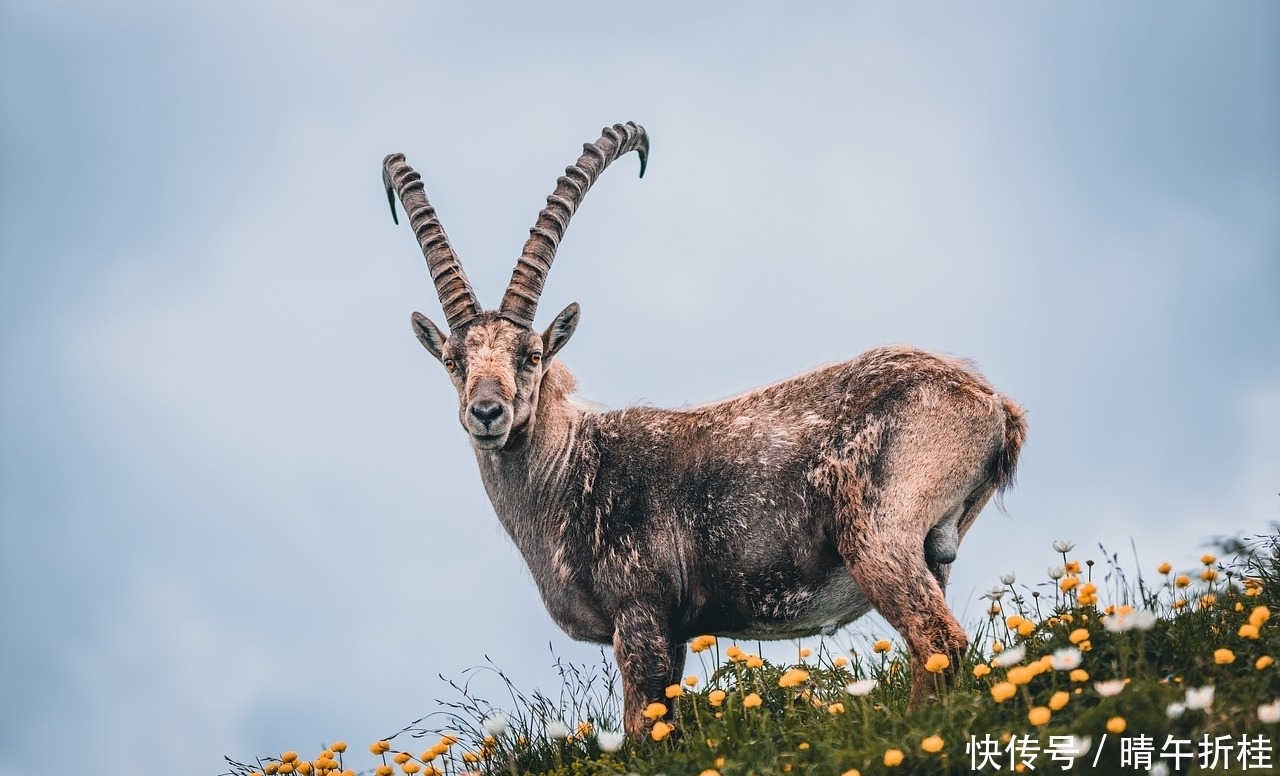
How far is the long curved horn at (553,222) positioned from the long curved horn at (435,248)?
293 millimetres

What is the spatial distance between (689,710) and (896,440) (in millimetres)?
2255

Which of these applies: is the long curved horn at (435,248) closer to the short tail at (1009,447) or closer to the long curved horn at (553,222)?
the long curved horn at (553,222)

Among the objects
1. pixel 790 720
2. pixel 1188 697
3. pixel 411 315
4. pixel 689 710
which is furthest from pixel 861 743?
pixel 411 315

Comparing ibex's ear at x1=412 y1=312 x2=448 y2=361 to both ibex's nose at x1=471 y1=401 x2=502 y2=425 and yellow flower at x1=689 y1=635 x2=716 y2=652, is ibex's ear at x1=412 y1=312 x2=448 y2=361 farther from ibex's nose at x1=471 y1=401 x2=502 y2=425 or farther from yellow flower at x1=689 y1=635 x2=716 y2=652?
yellow flower at x1=689 y1=635 x2=716 y2=652

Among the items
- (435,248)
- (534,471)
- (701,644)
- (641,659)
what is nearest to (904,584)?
(701,644)

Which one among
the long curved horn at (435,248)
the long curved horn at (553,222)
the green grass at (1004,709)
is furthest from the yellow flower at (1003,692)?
the long curved horn at (435,248)

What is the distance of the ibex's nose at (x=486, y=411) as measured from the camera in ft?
27.3

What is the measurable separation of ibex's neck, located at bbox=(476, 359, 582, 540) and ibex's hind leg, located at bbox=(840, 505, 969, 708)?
87.0 inches

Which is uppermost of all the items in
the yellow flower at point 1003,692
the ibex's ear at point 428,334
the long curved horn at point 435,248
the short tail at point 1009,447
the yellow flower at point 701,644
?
the long curved horn at point 435,248

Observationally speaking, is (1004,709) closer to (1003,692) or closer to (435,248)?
(1003,692)

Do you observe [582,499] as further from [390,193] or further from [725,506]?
[390,193]

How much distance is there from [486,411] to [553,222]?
215 centimetres

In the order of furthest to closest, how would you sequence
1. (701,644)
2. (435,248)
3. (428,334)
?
1. (435,248)
2. (428,334)
3. (701,644)

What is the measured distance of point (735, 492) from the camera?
8.37 m
